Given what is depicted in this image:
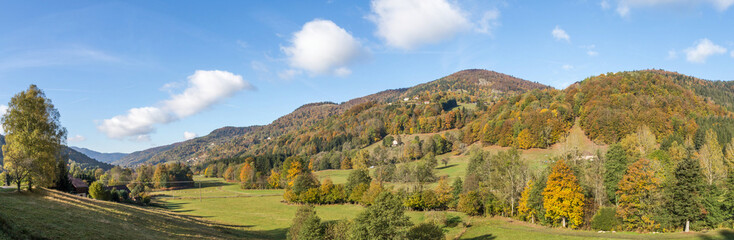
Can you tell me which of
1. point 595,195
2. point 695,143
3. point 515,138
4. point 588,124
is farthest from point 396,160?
point 695,143

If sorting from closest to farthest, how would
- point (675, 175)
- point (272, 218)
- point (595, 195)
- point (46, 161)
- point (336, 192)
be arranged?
point (46, 161) → point (675, 175) → point (595, 195) → point (272, 218) → point (336, 192)

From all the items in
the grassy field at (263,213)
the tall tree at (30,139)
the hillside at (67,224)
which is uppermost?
the tall tree at (30,139)

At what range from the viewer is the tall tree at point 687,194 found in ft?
126

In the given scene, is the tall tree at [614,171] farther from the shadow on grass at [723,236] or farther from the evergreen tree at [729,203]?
the shadow on grass at [723,236]

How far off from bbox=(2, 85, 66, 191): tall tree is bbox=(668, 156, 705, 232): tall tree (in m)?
75.6

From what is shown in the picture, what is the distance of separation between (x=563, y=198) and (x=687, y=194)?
1302 centimetres

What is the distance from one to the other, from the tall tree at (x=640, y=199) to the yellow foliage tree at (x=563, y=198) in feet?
16.1

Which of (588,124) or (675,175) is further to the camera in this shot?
(588,124)

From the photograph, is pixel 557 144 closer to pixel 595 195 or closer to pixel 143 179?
pixel 595 195

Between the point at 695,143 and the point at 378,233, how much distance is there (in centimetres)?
11800

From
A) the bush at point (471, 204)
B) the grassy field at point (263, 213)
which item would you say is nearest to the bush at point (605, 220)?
the bush at point (471, 204)

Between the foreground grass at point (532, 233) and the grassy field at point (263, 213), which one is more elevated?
the foreground grass at point (532, 233)

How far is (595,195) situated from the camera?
50.2 metres

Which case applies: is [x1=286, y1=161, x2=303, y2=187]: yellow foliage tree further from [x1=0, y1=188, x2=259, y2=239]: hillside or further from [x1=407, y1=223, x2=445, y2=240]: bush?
[x1=407, y1=223, x2=445, y2=240]: bush
